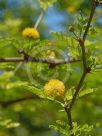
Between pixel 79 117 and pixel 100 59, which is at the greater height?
pixel 100 59

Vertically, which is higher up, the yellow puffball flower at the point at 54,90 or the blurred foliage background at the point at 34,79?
the yellow puffball flower at the point at 54,90

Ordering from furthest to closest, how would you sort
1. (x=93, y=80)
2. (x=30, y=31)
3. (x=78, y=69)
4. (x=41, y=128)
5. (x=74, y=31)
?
(x=41, y=128), (x=78, y=69), (x=93, y=80), (x=30, y=31), (x=74, y=31)

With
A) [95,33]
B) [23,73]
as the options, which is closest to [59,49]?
[95,33]

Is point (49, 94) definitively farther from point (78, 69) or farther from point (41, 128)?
point (41, 128)

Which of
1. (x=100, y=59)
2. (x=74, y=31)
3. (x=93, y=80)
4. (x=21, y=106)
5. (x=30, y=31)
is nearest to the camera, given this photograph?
(x=74, y=31)

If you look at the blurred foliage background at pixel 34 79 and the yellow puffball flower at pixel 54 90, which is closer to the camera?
the yellow puffball flower at pixel 54 90

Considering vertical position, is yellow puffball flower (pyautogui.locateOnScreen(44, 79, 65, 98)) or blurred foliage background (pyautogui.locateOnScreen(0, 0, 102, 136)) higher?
yellow puffball flower (pyautogui.locateOnScreen(44, 79, 65, 98))

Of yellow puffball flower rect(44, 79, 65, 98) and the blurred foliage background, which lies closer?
yellow puffball flower rect(44, 79, 65, 98)

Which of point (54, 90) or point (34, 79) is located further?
point (34, 79)
